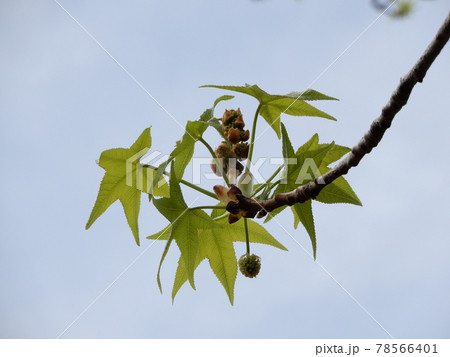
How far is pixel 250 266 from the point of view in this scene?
1.25 m

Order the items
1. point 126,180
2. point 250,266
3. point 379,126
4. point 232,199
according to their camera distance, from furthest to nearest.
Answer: point 126,180, point 250,266, point 232,199, point 379,126

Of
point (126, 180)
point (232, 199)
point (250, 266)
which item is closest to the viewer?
point (232, 199)

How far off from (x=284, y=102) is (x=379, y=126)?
497mm

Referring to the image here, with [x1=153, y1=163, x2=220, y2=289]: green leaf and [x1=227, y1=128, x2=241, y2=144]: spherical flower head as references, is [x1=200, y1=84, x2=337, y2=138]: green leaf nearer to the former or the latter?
[x1=227, y1=128, x2=241, y2=144]: spherical flower head

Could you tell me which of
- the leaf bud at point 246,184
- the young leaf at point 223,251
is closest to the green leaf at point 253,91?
the leaf bud at point 246,184

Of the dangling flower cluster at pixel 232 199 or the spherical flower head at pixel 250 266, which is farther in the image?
the spherical flower head at pixel 250 266

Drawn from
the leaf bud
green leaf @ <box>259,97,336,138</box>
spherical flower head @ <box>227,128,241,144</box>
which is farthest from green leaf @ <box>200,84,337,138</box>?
the leaf bud

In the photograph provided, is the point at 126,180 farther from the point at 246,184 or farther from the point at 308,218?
the point at 308,218

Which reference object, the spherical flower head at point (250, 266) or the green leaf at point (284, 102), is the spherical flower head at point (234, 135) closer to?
the green leaf at point (284, 102)

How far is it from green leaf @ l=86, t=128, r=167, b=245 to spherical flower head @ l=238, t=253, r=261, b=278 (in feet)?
0.93

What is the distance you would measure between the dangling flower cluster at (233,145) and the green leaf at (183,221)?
0.14 m

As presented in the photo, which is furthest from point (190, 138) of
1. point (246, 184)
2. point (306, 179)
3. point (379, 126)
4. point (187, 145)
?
point (379, 126)

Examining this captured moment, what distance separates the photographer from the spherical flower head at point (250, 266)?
124 centimetres

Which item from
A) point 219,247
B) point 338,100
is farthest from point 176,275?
point 338,100
